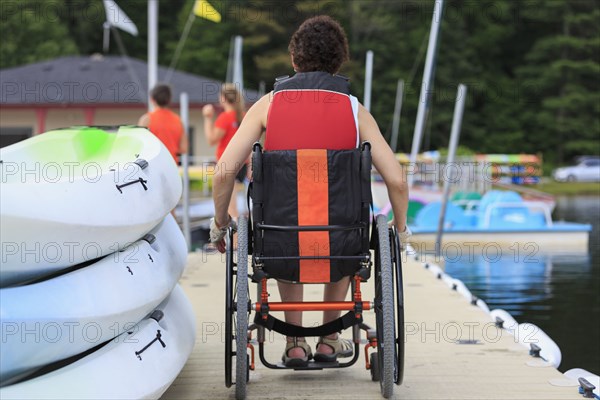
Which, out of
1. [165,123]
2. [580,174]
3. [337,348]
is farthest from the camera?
[580,174]

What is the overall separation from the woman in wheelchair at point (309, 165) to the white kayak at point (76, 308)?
0.47m

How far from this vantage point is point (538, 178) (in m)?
43.7

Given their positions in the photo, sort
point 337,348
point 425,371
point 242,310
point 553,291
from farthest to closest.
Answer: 1. point 553,291
2. point 425,371
3. point 337,348
4. point 242,310

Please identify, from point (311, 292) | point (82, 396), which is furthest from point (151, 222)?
point (311, 292)

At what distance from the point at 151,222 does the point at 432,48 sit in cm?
1270

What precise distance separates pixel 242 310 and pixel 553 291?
7286mm

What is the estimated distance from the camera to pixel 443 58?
177ft

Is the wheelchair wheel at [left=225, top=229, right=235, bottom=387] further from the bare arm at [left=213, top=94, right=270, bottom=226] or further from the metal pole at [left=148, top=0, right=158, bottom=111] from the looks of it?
the metal pole at [left=148, top=0, right=158, bottom=111]

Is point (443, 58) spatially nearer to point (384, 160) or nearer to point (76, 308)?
A: point (384, 160)

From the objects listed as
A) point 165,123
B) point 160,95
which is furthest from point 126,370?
point 160,95

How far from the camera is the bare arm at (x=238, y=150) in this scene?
4125mm

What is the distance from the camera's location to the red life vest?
4.09 metres

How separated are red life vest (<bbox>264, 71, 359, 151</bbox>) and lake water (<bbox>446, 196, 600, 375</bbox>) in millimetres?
3098

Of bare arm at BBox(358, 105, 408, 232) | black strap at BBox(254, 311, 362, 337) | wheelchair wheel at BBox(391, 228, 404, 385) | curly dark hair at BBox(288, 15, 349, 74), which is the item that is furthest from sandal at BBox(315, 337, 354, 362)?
curly dark hair at BBox(288, 15, 349, 74)
